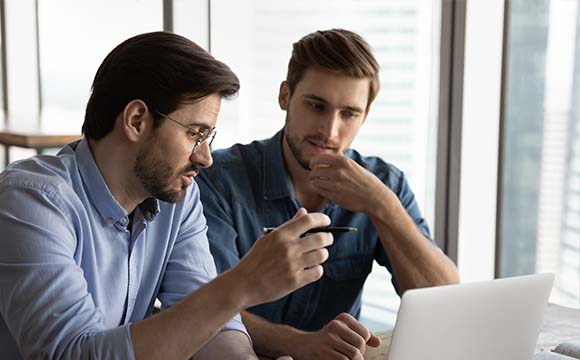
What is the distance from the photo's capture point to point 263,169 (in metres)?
2.13

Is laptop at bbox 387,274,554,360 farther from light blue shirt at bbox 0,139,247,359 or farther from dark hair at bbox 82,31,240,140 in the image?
dark hair at bbox 82,31,240,140

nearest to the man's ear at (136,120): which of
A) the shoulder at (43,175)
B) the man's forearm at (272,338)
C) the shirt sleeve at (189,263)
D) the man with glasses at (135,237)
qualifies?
the man with glasses at (135,237)

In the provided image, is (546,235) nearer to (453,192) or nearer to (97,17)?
(453,192)

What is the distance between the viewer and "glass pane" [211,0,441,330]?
11.5 ft

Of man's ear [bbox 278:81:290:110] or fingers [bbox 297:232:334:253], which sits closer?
fingers [bbox 297:232:334:253]

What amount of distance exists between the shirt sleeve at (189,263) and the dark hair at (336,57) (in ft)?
1.72

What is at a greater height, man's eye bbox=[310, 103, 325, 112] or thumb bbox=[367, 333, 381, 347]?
man's eye bbox=[310, 103, 325, 112]

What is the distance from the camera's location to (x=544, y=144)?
11.1 ft

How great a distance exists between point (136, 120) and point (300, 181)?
74 cm

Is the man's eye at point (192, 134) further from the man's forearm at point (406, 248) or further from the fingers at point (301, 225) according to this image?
the man's forearm at point (406, 248)

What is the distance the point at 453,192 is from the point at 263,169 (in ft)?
5.28

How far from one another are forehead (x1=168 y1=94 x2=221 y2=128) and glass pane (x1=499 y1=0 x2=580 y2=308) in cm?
213

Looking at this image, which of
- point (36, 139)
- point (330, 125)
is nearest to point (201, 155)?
point (330, 125)

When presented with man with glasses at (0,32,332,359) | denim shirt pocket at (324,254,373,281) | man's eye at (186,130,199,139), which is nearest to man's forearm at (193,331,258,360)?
man with glasses at (0,32,332,359)
